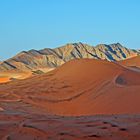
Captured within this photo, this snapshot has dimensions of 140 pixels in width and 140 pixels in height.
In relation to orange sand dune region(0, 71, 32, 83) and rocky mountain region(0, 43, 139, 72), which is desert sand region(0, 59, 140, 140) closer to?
orange sand dune region(0, 71, 32, 83)

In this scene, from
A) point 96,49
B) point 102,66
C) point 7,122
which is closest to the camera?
point 7,122

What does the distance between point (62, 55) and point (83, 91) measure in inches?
Answer: 3005

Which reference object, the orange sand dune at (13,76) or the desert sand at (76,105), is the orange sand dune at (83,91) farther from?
the orange sand dune at (13,76)

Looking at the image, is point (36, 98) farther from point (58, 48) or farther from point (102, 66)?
point (58, 48)

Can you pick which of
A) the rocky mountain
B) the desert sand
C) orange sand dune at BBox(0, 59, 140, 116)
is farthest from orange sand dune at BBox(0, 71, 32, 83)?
the rocky mountain

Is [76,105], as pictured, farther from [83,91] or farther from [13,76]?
[13,76]

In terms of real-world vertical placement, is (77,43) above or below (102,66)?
above

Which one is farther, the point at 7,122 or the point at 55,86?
the point at 55,86

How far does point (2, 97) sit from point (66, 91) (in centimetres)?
293

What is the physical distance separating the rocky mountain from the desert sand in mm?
64410

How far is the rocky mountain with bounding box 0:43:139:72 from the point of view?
8969 centimetres

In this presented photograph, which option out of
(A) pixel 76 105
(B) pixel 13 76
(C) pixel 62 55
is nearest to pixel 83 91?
(A) pixel 76 105

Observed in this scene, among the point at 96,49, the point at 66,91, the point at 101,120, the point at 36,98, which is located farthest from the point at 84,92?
the point at 96,49

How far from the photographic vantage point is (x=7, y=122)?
9.96 metres
